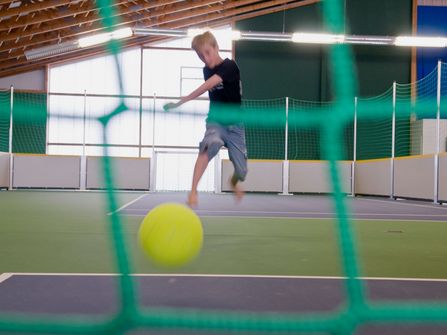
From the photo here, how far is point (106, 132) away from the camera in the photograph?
58.1 inches

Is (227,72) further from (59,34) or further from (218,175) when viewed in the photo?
(59,34)

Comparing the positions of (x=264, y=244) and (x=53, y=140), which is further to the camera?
(x=53, y=140)

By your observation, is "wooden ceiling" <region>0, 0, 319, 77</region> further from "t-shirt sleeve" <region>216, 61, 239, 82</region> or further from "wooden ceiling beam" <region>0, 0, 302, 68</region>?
"t-shirt sleeve" <region>216, 61, 239, 82</region>

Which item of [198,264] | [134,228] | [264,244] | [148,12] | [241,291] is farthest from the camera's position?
[148,12]

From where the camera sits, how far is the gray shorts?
334 centimetres

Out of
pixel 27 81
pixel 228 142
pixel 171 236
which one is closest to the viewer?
pixel 171 236

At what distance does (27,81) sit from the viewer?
15.1 metres

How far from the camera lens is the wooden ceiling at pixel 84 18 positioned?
37.9 ft

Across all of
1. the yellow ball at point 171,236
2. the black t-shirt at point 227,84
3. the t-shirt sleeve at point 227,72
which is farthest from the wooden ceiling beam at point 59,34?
the yellow ball at point 171,236

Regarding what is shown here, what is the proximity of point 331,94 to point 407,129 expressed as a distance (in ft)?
7.39

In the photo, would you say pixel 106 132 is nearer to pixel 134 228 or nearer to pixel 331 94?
pixel 134 228

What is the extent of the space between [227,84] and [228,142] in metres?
0.38

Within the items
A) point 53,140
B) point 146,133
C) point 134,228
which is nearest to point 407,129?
point 146,133

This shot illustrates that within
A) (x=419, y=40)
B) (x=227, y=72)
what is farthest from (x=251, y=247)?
(x=419, y=40)
